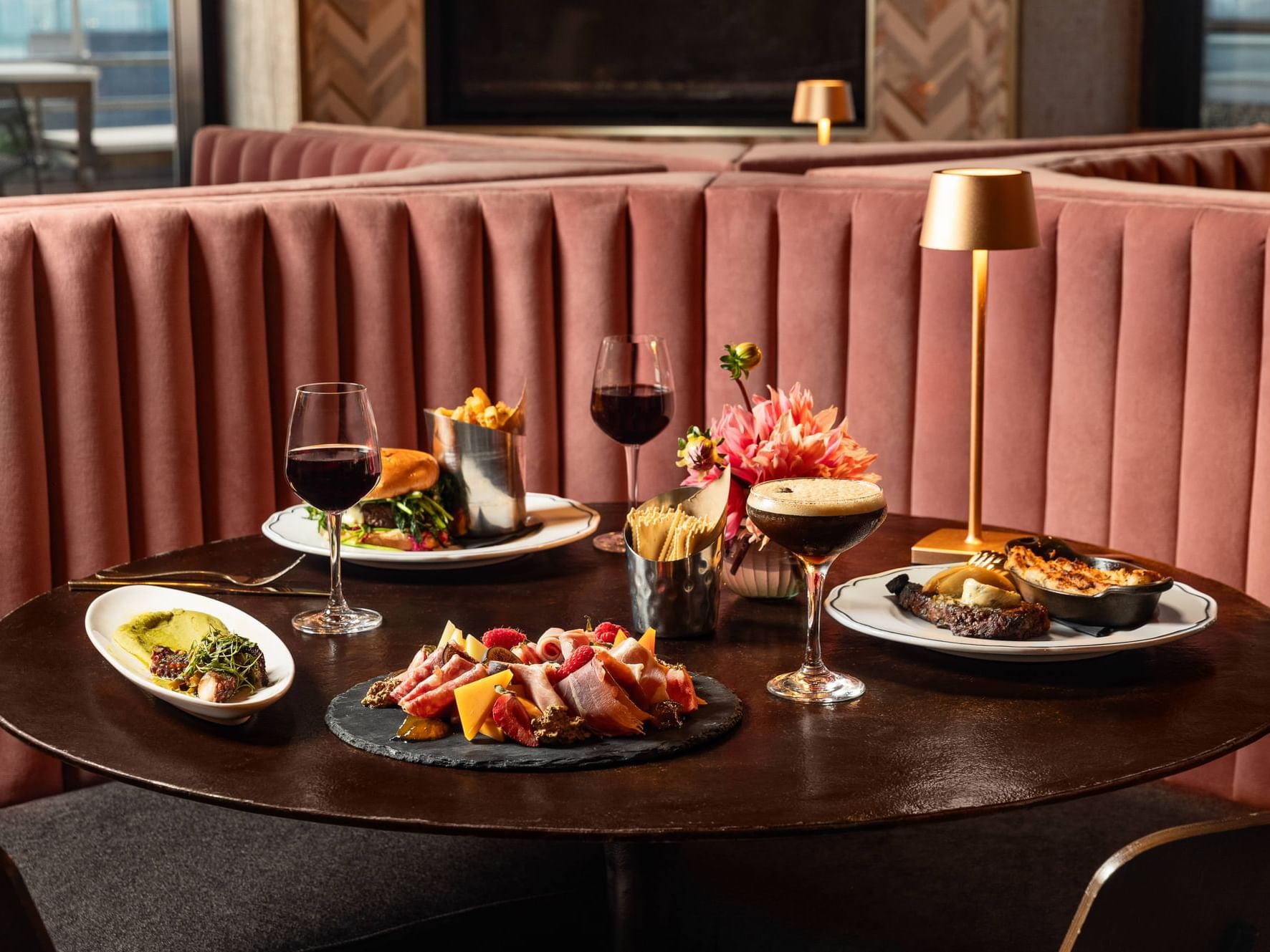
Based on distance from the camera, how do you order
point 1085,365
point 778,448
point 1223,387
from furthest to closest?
point 1085,365, point 1223,387, point 778,448

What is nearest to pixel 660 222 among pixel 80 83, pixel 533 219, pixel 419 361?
pixel 533 219

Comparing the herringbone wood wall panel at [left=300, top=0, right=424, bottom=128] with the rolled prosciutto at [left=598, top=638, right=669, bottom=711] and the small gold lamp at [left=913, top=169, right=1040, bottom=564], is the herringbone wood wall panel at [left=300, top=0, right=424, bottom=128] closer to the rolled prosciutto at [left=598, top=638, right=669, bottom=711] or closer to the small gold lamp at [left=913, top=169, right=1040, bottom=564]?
the small gold lamp at [left=913, top=169, right=1040, bottom=564]

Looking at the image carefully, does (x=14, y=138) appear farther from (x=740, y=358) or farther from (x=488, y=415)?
(x=740, y=358)

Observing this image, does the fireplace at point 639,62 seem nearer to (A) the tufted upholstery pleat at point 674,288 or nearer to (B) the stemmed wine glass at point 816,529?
(A) the tufted upholstery pleat at point 674,288

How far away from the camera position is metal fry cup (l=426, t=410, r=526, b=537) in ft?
5.20

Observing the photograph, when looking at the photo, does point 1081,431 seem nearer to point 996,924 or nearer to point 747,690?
point 996,924

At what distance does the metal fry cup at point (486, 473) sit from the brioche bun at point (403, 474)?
3cm

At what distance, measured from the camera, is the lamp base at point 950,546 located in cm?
157

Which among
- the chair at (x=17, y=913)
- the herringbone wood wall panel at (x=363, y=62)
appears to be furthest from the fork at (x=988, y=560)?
the herringbone wood wall panel at (x=363, y=62)

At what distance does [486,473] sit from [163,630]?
415 mm

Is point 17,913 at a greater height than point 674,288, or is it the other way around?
point 674,288

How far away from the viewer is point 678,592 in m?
1.31

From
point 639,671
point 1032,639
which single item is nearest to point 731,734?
point 639,671

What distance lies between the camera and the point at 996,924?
2.07m
